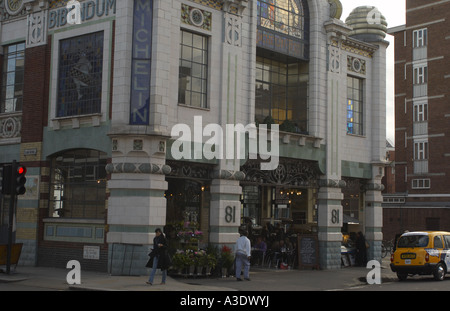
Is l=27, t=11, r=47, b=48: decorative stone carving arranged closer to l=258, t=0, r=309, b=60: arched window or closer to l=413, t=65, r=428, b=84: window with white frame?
l=258, t=0, r=309, b=60: arched window

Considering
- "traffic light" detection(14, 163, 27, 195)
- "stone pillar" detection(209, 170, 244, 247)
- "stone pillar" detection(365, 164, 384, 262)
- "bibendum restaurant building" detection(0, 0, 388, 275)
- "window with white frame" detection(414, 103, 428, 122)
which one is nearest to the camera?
"traffic light" detection(14, 163, 27, 195)

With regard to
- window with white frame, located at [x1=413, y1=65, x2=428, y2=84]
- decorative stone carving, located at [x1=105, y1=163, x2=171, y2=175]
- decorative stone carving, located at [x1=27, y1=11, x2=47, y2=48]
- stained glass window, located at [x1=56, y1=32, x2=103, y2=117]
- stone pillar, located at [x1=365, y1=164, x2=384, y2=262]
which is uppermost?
window with white frame, located at [x1=413, y1=65, x2=428, y2=84]

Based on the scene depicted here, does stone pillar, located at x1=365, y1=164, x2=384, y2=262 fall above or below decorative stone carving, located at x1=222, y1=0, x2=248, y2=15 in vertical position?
below

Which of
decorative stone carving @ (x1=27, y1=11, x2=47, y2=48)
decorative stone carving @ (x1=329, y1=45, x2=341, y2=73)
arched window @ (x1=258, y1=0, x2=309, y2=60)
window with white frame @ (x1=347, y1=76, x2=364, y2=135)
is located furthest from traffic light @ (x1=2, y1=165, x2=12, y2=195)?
window with white frame @ (x1=347, y1=76, x2=364, y2=135)

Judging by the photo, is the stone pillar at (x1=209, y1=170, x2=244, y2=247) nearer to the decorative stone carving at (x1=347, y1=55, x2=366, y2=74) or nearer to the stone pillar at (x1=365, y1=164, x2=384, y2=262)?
the stone pillar at (x1=365, y1=164, x2=384, y2=262)

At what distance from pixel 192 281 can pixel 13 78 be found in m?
11.3

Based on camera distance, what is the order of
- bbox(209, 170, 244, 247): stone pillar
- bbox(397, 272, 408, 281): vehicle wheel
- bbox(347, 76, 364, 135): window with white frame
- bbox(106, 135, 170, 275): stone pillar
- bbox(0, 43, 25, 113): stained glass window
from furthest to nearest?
bbox(347, 76, 364, 135): window with white frame → bbox(0, 43, 25, 113): stained glass window → bbox(397, 272, 408, 281): vehicle wheel → bbox(209, 170, 244, 247): stone pillar → bbox(106, 135, 170, 275): stone pillar

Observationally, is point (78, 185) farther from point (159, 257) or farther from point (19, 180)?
point (159, 257)

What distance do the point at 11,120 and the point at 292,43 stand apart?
467 inches

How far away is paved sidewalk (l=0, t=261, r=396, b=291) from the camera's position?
55.9 feet

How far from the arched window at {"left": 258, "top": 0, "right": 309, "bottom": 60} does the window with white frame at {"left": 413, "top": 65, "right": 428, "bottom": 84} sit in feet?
88.0

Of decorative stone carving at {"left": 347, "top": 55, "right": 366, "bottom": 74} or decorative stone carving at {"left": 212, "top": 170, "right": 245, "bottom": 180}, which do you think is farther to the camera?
decorative stone carving at {"left": 347, "top": 55, "right": 366, "bottom": 74}
